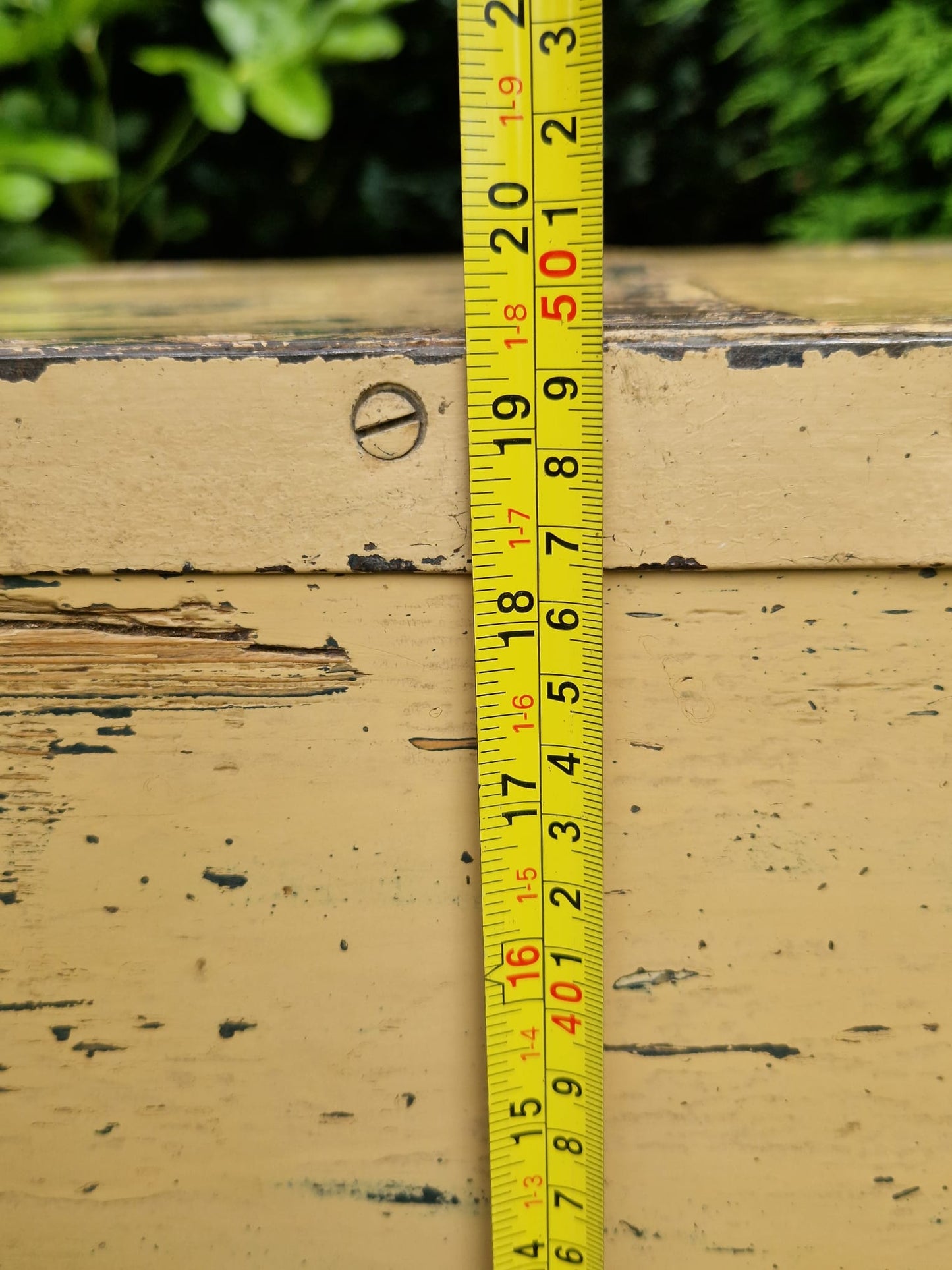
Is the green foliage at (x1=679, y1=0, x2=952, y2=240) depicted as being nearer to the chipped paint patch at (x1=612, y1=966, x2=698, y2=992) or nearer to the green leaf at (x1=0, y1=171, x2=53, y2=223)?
the green leaf at (x1=0, y1=171, x2=53, y2=223)

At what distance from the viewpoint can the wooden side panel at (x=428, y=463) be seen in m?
0.46

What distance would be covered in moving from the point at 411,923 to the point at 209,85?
1.09 m

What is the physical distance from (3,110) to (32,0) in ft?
0.55

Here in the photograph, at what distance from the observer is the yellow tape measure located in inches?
17.7

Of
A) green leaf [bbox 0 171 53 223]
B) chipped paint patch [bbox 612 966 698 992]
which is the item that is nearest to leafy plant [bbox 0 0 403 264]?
green leaf [bbox 0 171 53 223]

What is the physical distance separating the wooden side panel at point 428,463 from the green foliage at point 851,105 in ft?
2.75

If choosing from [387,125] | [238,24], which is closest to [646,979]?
[238,24]

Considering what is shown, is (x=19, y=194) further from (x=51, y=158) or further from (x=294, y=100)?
(x=294, y=100)

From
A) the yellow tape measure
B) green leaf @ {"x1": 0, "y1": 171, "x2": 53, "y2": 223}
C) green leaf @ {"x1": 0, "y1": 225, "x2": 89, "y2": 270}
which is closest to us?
the yellow tape measure

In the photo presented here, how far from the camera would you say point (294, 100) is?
1067 millimetres

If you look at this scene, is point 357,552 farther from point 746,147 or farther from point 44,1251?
point 746,147

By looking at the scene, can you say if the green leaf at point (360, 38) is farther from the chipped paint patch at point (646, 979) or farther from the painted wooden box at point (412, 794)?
the chipped paint patch at point (646, 979)

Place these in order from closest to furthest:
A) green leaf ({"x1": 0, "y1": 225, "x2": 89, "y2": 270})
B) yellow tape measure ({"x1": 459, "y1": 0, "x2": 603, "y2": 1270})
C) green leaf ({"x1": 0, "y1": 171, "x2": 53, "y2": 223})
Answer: yellow tape measure ({"x1": 459, "y1": 0, "x2": 603, "y2": 1270})
green leaf ({"x1": 0, "y1": 171, "x2": 53, "y2": 223})
green leaf ({"x1": 0, "y1": 225, "x2": 89, "y2": 270})

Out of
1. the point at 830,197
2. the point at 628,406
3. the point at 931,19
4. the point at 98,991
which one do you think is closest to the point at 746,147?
the point at 830,197
